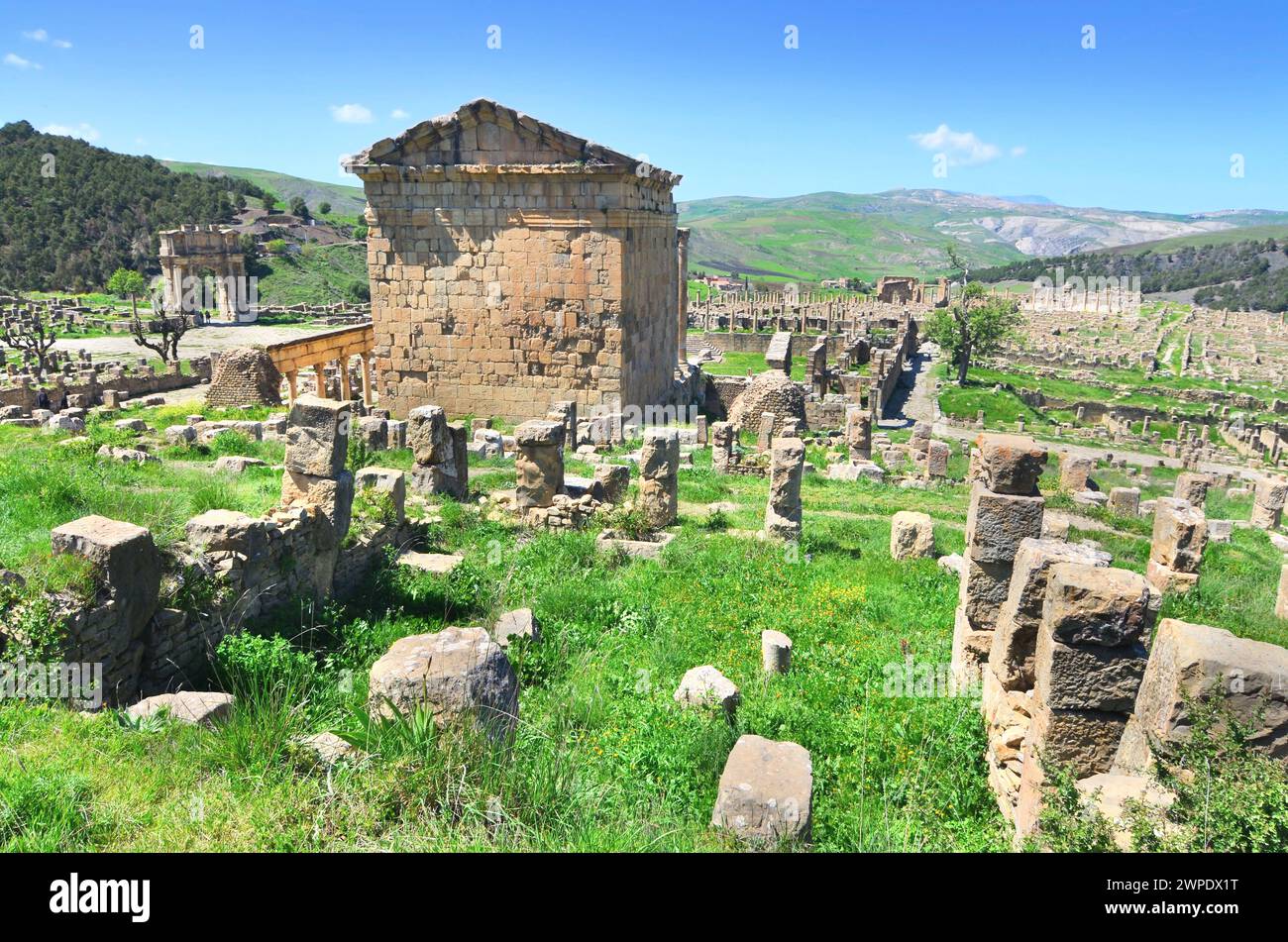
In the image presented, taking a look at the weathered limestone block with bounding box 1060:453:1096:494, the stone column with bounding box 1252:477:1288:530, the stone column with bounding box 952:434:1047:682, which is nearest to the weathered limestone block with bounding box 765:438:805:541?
the stone column with bounding box 952:434:1047:682

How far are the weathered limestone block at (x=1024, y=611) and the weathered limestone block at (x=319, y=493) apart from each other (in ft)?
20.6

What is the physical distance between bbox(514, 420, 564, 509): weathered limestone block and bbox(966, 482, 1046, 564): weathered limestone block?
6.53m

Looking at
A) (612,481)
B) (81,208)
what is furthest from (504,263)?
(81,208)

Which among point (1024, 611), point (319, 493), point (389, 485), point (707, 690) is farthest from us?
point (389, 485)

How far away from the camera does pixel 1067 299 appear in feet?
303

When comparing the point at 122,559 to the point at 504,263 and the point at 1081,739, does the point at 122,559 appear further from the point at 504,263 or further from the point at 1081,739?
the point at 504,263

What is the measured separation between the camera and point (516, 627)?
7.54 m

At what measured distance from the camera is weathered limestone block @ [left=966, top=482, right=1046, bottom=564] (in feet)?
21.3

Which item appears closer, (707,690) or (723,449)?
(707,690)

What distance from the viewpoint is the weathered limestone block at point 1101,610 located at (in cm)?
466

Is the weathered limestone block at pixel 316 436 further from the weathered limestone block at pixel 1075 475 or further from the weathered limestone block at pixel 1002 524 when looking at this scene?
the weathered limestone block at pixel 1075 475

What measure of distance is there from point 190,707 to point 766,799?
3488 mm

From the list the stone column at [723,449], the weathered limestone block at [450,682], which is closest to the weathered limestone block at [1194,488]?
the stone column at [723,449]
